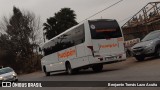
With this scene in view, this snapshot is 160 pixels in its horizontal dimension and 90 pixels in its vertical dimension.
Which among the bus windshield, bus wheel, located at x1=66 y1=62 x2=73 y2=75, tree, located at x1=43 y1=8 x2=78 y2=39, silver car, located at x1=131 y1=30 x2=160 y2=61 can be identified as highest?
tree, located at x1=43 y1=8 x2=78 y2=39

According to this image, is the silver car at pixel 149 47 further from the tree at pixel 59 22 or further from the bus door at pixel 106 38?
the tree at pixel 59 22

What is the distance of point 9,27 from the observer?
73.2 m

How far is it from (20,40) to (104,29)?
4776cm

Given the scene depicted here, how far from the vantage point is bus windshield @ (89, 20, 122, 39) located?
2253 cm

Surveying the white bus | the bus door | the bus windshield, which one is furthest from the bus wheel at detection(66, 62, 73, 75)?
the bus windshield

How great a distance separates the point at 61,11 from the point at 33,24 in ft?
21.8

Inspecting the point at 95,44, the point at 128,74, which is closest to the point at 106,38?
the point at 95,44

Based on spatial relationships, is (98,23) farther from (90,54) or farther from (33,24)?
(33,24)

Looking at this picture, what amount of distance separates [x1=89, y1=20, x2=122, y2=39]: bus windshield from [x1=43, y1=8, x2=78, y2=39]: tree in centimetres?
4299

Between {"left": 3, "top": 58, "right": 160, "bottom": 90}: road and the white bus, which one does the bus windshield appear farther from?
{"left": 3, "top": 58, "right": 160, "bottom": 90}: road

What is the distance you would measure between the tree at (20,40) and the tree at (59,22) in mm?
2600

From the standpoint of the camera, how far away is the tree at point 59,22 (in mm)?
66456

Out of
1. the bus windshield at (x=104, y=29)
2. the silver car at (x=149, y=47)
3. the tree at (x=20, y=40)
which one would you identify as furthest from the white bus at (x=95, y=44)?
the tree at (x=20, y=40)

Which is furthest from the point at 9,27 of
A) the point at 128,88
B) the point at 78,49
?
the point at 128,88
